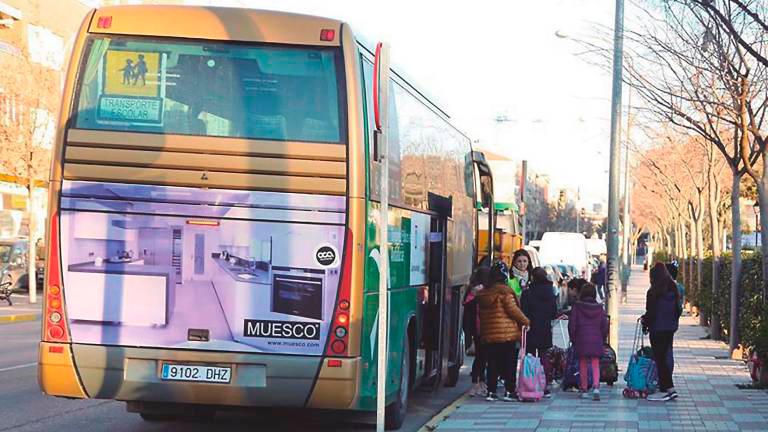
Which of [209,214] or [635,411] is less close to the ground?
[209,214]

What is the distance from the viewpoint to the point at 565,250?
45500mm

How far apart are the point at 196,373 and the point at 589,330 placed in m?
6.25

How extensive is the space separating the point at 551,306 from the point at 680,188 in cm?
2341

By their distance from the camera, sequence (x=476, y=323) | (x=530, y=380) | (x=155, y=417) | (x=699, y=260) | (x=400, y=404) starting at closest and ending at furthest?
1. (x=400, y=404)
2. (x=155, y=417)
3. (x=530, y=380)
4. (x=476, y=323)
5. (x=699, y=260)

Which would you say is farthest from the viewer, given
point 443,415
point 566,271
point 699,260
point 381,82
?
point 566,271

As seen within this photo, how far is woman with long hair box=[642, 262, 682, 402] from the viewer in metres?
13.7

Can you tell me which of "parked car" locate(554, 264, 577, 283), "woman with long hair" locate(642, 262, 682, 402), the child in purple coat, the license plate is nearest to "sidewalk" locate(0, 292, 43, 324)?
the child in purple coat

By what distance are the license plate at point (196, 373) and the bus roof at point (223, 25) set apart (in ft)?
8.80

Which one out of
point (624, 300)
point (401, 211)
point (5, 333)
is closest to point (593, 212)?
point (624, 300)

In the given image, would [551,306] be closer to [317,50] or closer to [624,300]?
[317,50]

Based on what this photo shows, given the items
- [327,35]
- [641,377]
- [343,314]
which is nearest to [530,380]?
[641,377]

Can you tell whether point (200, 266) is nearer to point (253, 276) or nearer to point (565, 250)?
point (253, 276)

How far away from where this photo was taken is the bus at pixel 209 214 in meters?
9.17

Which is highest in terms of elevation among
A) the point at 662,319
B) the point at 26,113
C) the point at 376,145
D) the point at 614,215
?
the point at 26,113
